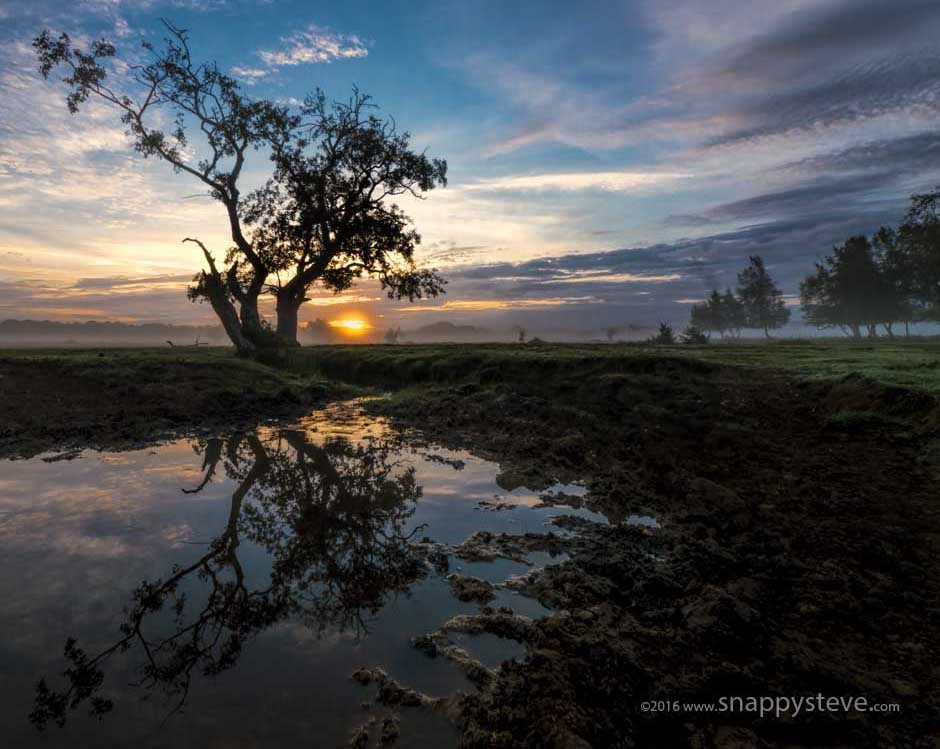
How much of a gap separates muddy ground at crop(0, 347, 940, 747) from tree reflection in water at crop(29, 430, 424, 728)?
1260 mm

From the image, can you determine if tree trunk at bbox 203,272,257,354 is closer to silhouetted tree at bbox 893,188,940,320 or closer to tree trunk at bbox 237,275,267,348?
tree trunk at bbox 237,275,267,348

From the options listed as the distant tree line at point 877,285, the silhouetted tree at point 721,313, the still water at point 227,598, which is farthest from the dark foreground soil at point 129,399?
the silhouetted tree at point 721,313

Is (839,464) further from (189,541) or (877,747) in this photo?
(189,541)

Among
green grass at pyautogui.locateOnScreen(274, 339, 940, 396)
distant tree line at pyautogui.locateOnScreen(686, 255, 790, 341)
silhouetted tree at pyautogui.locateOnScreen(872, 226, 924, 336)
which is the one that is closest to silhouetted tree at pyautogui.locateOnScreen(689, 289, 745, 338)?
distant tree line at pyautogui.locateOnScreen(686, 255, 790, 341)

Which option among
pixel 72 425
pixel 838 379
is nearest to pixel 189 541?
pixel 72 425

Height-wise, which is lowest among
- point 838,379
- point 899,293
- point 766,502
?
point 766,502

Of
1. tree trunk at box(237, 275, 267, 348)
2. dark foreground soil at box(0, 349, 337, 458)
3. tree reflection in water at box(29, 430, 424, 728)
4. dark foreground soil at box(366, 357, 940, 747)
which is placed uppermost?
tree trunk at box(237, 275, 267, 348)

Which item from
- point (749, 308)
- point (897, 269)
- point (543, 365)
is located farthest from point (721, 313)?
point (543, 365)

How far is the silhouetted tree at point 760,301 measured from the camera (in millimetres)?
102938

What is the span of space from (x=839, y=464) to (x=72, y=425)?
51.1 feet

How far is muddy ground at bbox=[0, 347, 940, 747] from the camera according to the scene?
9.55ft

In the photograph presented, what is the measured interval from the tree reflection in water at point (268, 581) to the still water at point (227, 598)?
0.02m

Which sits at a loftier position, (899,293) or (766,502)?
(899,293)

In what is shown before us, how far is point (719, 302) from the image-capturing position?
11925 centimetres
